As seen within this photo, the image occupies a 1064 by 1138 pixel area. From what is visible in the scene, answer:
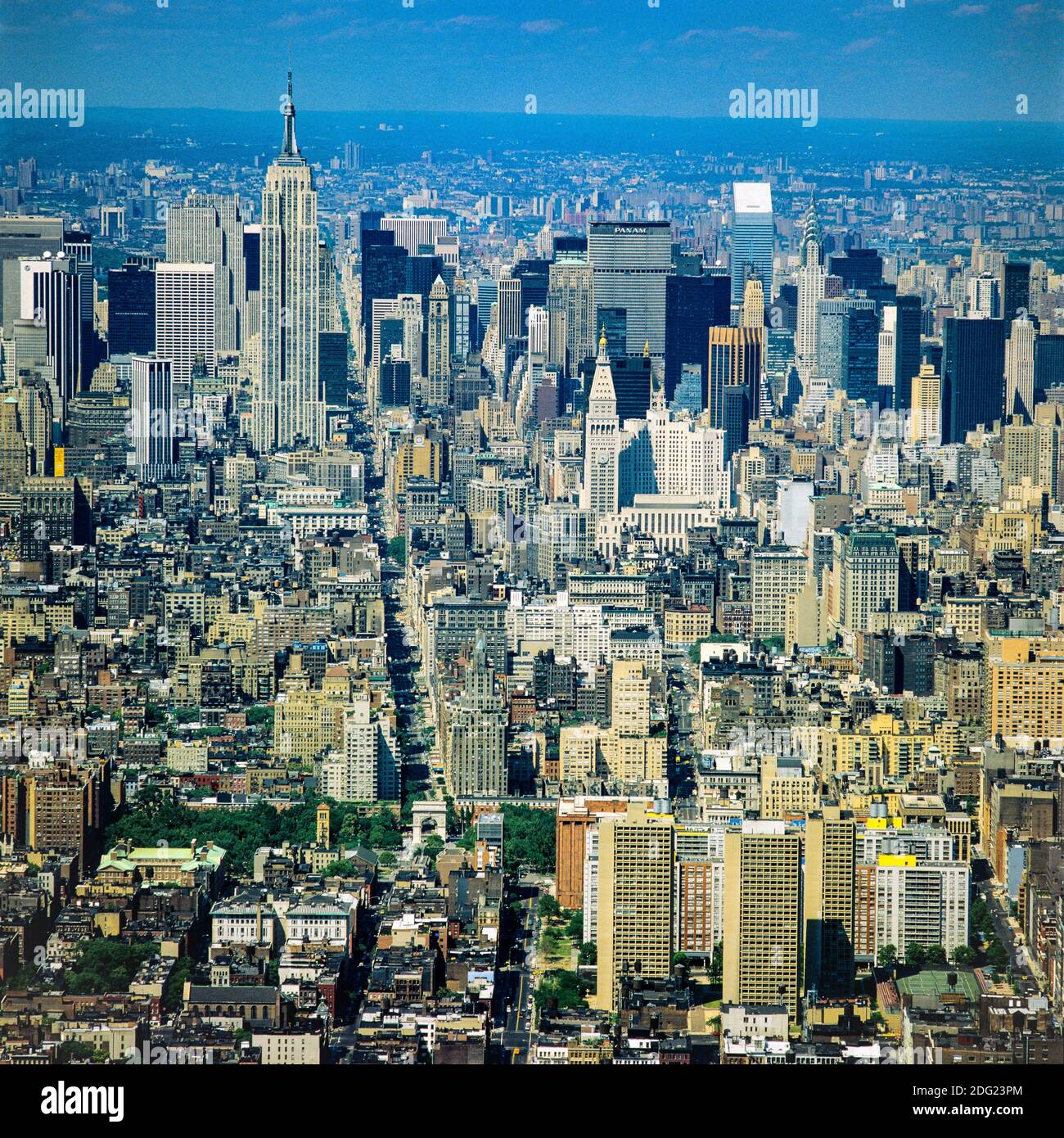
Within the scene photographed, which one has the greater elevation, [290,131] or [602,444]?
[290,131]

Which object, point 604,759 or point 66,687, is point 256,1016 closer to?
point 604,759

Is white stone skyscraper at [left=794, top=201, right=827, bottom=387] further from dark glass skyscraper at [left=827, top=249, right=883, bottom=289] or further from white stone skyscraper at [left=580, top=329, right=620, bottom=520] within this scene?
white stone skyscraper at [left=580, top=329, right=620, bottom=520]

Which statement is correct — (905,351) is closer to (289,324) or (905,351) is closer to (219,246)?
(289,324)

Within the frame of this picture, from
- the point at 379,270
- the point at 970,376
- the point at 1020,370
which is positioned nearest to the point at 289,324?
the point at 379,270

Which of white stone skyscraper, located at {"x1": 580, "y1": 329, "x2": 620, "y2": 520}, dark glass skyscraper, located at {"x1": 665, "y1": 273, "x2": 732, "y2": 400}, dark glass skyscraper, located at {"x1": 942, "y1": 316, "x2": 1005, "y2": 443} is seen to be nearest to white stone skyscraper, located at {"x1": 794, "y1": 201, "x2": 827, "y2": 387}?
dark glass skyscraper, located at {"x1": 665, "y1": 273, "x2": 732, "y2": 400}
